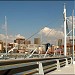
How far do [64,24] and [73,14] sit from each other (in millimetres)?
2729

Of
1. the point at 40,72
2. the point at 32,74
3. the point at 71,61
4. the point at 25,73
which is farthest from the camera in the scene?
the point at 71,61

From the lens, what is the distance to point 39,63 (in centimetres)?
1473

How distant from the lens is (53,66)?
1992 cm

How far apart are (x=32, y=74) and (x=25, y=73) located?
1.34 meters

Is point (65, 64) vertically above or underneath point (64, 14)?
underneath

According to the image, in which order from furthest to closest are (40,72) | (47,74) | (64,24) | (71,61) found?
1. (64,24)
2. (71,61)
3. (47,74)
4. (40,72)

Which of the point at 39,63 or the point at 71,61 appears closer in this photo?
the point at 39,63

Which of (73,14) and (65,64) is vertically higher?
(73,14)

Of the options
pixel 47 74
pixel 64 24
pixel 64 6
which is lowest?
pixel 47 74

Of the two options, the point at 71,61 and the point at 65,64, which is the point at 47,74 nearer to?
the point at 65,64

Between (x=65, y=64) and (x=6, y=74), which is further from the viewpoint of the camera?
(x=65, y=64)

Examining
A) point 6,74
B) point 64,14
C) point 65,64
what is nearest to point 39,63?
point 6,74

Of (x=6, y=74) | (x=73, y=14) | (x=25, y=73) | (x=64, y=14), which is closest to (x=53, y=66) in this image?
(x=25, y=73)

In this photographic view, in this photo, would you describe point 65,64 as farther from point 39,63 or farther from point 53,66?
point 39,63
